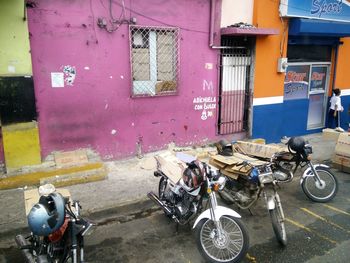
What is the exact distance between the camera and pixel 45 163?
6023 millimetres

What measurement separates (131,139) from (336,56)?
737cm

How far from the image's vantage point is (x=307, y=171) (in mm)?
5461

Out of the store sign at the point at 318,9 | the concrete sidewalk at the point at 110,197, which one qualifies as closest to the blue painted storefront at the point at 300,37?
the store sign at the point at 318,9

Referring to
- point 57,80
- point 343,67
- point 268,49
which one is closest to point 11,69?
point 57,80

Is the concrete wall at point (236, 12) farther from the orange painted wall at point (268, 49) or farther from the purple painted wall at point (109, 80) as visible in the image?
the purple painted wall at point (109, 80)

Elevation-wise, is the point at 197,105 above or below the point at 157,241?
above

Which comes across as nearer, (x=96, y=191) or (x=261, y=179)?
(x=261, y=179)

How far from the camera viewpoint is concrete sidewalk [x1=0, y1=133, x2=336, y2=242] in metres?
4.71

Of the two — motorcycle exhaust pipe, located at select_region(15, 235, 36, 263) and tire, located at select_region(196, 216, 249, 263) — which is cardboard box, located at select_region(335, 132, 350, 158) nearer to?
tire, located at select_region(196, 216, 249, 263)

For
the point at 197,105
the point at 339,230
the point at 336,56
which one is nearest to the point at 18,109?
the point at 197,105

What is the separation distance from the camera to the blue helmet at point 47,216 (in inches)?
110

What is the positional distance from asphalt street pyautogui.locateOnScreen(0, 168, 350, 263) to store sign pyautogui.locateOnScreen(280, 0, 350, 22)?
5272mm

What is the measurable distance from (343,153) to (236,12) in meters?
4.11

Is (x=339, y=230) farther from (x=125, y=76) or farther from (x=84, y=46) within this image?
(x=84, y=46)
